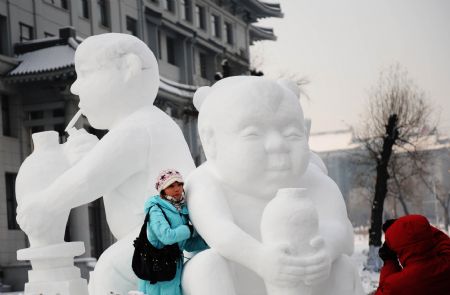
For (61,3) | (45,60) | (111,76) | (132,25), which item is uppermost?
(61,3)

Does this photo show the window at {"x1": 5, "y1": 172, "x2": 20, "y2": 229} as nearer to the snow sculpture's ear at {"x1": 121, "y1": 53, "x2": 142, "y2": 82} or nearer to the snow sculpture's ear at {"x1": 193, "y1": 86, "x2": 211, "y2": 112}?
the snow sculpture's ear at {"x1": 121, "y1": 53, "x2": 142, "y2": 82}

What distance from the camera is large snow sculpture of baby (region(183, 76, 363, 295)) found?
273 cm

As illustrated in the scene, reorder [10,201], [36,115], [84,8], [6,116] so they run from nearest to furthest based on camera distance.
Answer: [10,201] → [6,116] → [36,115] → [84,8]

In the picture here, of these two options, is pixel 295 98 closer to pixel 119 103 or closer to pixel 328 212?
pixel 328 212

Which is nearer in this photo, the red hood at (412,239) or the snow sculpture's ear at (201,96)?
the red hood at (412,239)

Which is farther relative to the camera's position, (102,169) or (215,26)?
(215,26)

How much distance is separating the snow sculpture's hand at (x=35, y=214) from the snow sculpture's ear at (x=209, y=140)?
894mm

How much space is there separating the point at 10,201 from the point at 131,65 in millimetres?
11314

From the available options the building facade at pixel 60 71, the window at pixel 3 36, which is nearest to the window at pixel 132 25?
the building facade at pixel 60 71

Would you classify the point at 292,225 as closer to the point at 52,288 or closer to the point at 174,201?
the point at 174,201

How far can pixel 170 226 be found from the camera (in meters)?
2.87

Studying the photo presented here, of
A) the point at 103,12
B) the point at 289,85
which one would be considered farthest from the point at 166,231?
the point at 103,12

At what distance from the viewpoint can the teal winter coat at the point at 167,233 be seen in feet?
9.32

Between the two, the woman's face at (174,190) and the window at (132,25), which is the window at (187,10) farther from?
the woman's face at (174,190)
